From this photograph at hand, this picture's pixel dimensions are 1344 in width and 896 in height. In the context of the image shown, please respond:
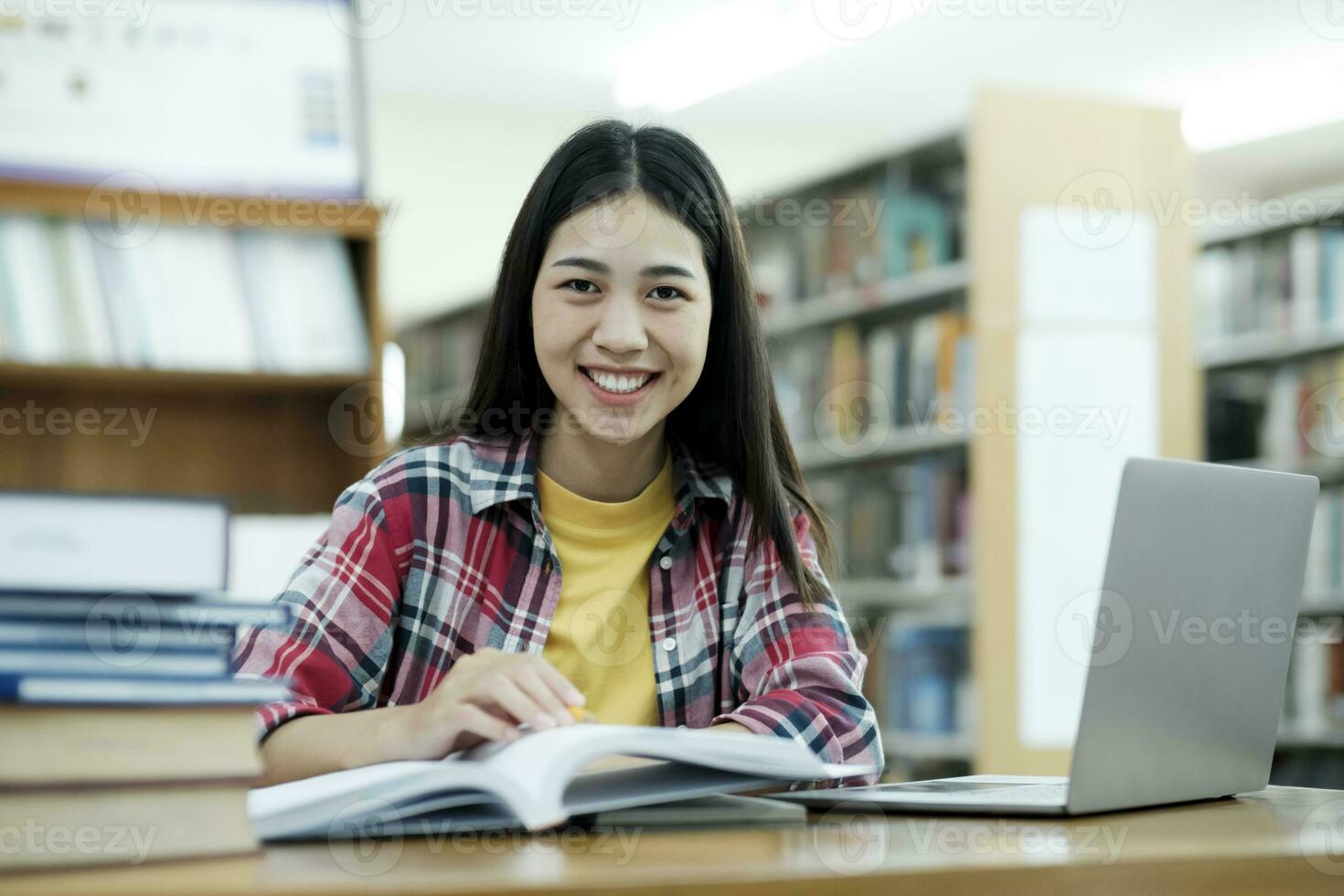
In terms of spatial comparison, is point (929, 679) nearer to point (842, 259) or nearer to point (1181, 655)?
point (842, 259)

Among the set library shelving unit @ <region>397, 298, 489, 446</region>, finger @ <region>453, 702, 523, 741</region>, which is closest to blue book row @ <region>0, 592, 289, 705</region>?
finger @ <region>453, 702, 523, 741</region>

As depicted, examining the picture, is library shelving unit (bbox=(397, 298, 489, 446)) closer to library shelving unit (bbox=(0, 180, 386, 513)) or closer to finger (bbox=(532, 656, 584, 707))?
library shelving unit (bbox=(0, 180, 386, 513))

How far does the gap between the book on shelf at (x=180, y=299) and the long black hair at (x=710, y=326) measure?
573 millimetres

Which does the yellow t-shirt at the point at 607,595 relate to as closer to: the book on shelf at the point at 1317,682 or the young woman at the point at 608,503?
the young woman at the point at 608,503

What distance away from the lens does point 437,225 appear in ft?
19.2

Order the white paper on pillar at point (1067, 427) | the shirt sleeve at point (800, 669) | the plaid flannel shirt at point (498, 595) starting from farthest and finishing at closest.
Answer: the white paper on pillar at point (1067, 427) < the plaid flannel shirt at point (498, 595) < the shirt sleeve at point (800, 669)

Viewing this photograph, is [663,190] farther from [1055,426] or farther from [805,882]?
[1055,426]

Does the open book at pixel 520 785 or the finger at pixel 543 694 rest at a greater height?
the finger at pixel 543 694

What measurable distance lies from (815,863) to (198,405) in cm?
162

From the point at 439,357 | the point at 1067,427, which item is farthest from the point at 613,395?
the point at 439,357

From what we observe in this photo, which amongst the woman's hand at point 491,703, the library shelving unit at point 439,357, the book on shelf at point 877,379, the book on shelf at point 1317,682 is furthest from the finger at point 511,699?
the library shelving unit at point 439,357

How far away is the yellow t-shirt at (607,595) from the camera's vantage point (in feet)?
4.39

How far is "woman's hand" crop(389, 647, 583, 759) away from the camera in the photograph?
800mm

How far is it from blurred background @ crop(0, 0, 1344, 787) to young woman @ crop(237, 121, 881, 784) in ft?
0.39
